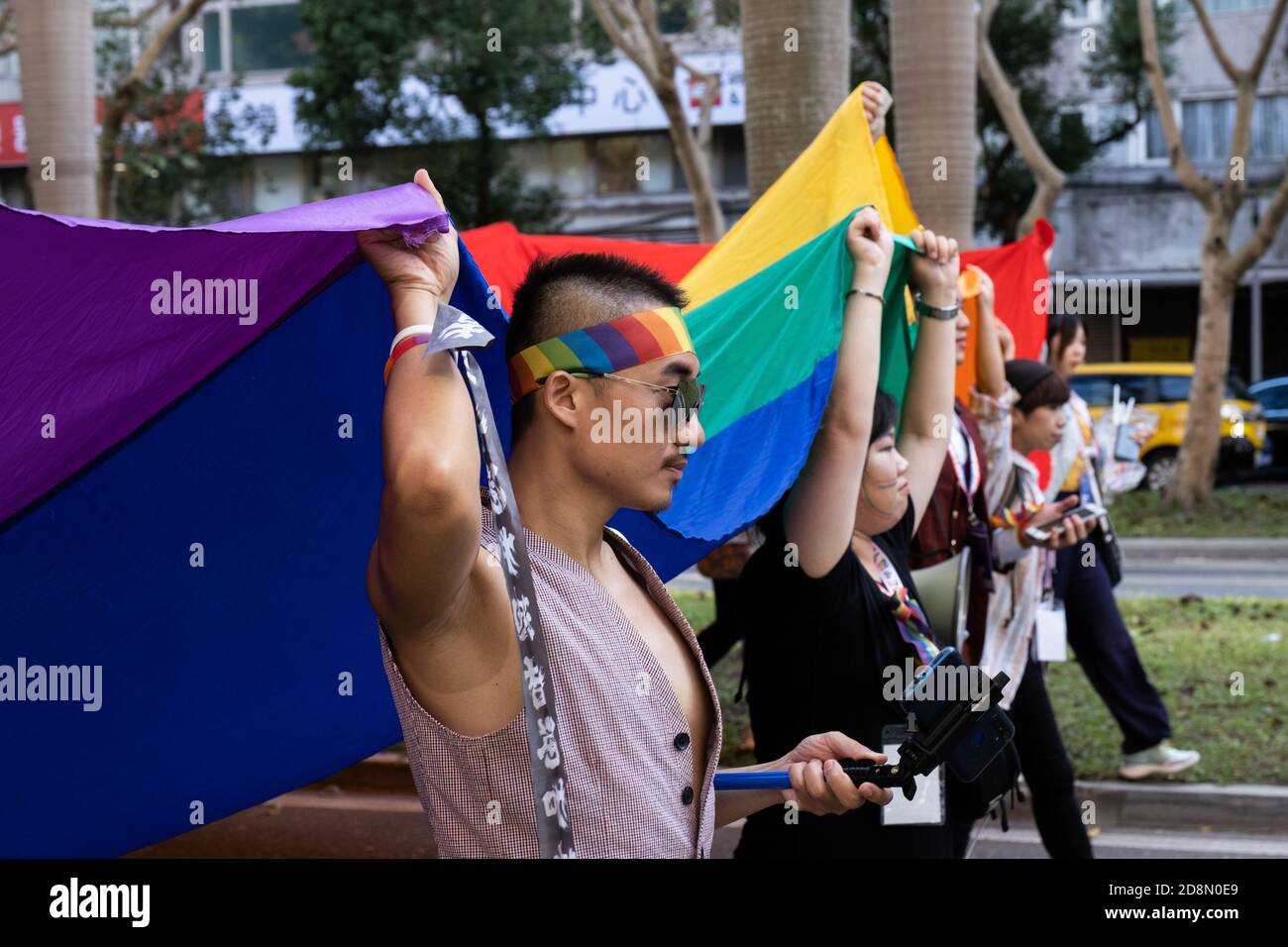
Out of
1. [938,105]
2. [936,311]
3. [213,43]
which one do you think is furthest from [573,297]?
[213,43]

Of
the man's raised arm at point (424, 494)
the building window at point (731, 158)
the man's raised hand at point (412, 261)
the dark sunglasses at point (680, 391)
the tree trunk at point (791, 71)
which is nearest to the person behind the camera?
the man's raised arm at point (424, 494)

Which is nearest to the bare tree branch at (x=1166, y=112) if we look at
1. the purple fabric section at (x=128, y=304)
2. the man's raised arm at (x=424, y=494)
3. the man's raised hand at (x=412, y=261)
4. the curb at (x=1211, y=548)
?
the curb at (x=1211, y=548)

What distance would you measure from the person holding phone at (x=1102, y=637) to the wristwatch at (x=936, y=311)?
322 cm

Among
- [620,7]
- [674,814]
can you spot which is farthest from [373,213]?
[620,7]

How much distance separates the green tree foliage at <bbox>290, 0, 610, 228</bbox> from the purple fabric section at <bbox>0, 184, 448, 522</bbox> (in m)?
26.4

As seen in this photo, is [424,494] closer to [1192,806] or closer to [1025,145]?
[1192,806]

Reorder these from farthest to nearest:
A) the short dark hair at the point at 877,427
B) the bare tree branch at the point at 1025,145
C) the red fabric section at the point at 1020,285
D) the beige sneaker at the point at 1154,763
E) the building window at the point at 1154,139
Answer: the building window at the point at 1154,139 < the bare tree branch at the point at 1025,145 < the beige sneaker at the point at 1154,763 < the red fabric section at the point at 1020,285 < the short dark hair at the point at 877,427

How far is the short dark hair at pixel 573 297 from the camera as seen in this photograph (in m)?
2.65

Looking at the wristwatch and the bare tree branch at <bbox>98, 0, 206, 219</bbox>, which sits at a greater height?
the bare tree branch at <bbox>98, 0, 206, 219</bbox>

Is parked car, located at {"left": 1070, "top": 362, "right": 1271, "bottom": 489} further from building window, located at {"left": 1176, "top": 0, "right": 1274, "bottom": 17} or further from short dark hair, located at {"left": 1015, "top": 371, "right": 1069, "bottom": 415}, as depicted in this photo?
short dark hair, located at {"left": 1015, "top": 371, "right": 1069, "bottom": 415}

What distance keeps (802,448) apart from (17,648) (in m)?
1.73

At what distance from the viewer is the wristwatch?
4207 mm

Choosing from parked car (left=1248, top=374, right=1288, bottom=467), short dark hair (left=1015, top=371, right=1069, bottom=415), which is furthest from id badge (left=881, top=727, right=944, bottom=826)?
parked car (left=1248, top=374, right=1288, bottom=467)

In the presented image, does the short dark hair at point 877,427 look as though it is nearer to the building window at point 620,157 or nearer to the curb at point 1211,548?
the curb at point 1211,548
